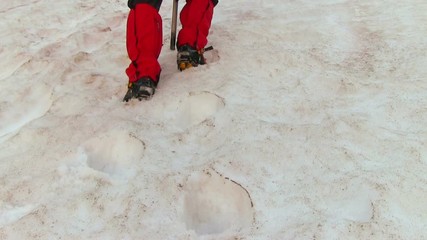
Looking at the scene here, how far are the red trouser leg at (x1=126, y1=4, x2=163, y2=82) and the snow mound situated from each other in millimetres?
1165

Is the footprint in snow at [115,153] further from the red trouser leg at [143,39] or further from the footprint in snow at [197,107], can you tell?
the red trouser leg at [143,39]

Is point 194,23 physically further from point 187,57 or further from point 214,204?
point 214,204

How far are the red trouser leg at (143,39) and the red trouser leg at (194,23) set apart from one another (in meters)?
0.36

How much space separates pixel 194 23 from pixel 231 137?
4.11ft

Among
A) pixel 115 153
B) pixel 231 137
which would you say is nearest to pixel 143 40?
pixel 115 153

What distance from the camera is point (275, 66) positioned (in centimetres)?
440

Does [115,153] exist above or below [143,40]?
below

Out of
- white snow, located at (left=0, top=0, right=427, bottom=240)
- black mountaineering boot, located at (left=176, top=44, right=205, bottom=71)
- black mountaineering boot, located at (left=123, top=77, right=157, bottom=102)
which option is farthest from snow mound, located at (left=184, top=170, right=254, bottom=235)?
black mountaineering boot, located at (left=176, top=44, right=205, bottom=71)

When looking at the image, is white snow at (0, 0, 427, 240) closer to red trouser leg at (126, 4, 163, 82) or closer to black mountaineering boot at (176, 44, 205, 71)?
black mountaineering boot at (176, 44, 205, 71)

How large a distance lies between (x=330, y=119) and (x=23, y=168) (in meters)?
2.23

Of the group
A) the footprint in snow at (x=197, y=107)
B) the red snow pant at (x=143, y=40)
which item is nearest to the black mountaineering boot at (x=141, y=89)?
the red snow pant at (x=143, y=40)

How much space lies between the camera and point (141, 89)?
3.88 metres

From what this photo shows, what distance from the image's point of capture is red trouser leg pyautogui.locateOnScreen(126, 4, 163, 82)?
3.85 meters

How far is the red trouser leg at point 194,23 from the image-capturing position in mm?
4223
